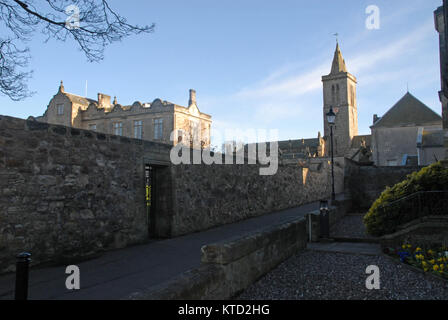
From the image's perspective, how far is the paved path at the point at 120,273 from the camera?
445 centimetres

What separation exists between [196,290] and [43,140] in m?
4.49

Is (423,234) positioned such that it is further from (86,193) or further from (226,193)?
(86,193)

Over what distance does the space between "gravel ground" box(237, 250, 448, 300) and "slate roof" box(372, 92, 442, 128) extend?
128 feet

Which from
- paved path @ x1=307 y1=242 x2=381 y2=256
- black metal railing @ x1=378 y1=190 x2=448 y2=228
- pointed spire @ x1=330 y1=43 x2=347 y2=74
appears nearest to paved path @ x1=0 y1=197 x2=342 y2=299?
paved path @ x1=307 y1=242 x2=381 y2=256

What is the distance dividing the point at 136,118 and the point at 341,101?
56.5 meters

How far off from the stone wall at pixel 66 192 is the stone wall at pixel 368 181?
41.1 feet

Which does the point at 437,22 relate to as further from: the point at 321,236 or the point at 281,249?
the point at 281,249

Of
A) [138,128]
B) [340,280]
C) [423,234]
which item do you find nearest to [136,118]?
[138,128]

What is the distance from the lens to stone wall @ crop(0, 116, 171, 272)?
5.58 metres

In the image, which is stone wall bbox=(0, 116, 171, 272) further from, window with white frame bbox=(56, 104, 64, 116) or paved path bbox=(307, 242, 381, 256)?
window with white frame bbox=(56, 104, 64, 116)

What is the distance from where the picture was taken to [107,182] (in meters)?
7.37

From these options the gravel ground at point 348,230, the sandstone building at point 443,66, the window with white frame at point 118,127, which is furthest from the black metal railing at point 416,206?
the window with white frame at point 118,127
